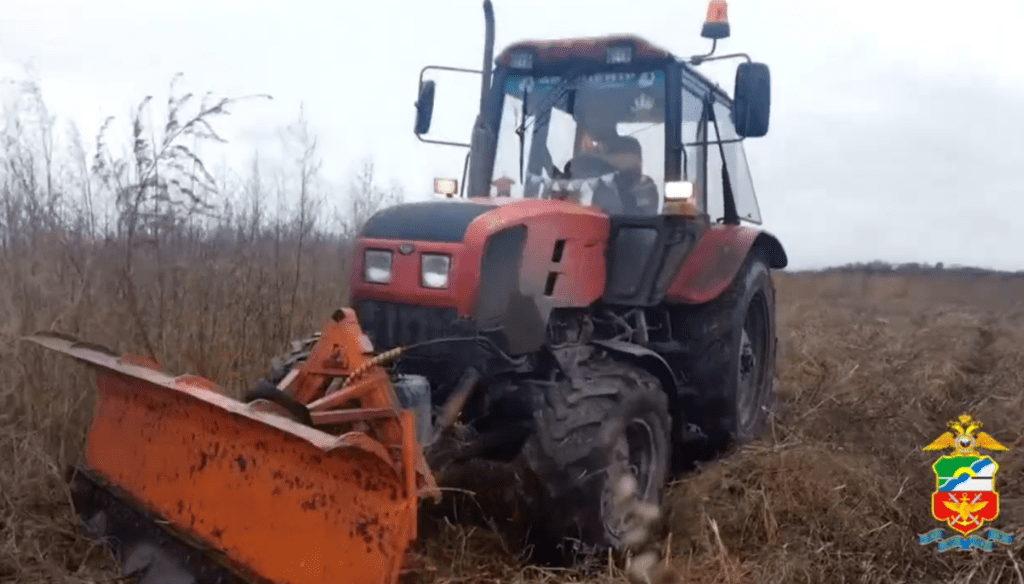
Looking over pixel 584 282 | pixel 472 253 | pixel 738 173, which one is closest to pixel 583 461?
pixel 472 253

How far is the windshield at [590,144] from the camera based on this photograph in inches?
187

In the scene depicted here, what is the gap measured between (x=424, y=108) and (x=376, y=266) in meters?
1.48

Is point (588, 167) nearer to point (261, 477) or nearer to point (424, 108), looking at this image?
point (424, 108)

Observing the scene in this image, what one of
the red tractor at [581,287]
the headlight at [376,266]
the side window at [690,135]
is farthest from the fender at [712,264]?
the headlight at [376,266]

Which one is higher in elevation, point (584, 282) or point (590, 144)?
point (590, 144)

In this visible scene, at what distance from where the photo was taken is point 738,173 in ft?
19.8

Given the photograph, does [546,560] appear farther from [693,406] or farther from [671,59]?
[671,59]

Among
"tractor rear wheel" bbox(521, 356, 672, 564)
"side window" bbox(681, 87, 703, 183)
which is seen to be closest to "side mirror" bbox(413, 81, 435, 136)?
"side window" bbox(681, 87, 703, 183)

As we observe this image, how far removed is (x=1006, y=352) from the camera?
10.7m

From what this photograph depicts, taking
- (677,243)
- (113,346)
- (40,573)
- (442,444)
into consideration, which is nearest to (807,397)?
(677,243)

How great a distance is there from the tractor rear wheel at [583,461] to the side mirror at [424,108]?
1865 mm

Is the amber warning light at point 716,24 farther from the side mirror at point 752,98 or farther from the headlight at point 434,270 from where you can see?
the headlight at point 434,270

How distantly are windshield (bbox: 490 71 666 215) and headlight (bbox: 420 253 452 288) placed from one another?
1158 mm

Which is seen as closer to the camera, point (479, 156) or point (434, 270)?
point (434, 270)
